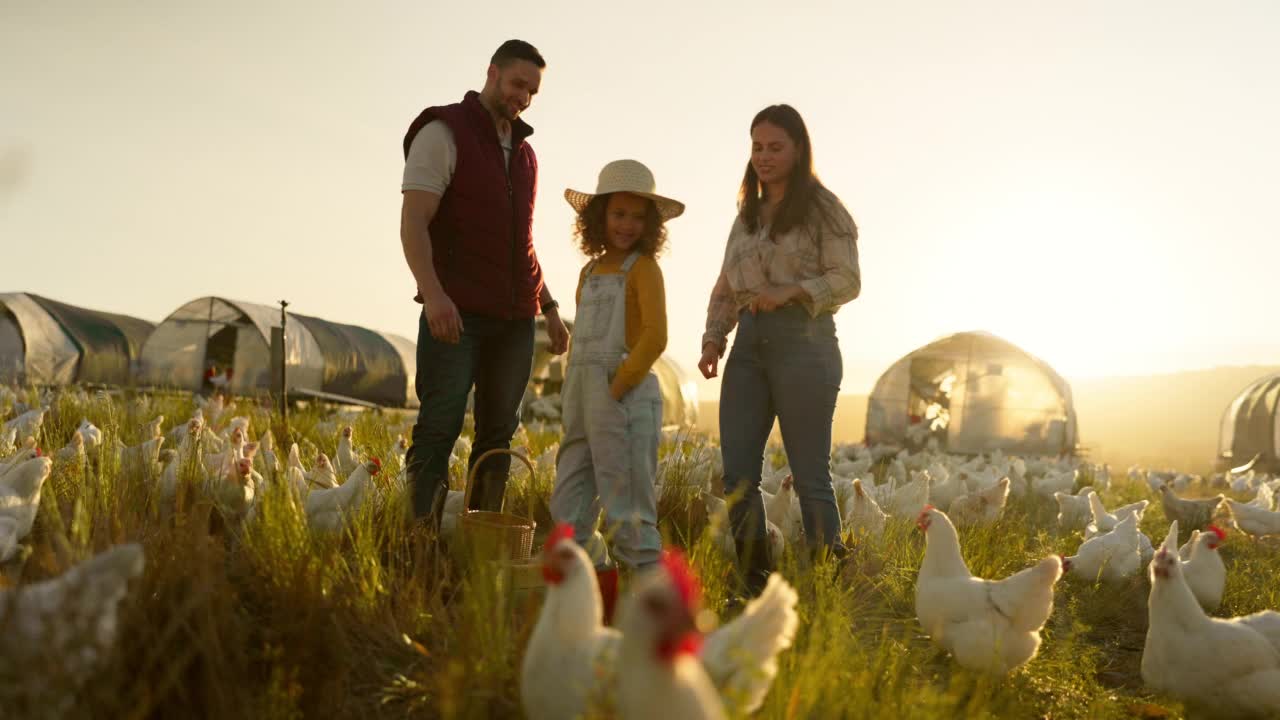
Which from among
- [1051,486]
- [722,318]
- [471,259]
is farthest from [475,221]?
[1051,486]

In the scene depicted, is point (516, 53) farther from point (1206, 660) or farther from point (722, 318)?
point (1206, 660)

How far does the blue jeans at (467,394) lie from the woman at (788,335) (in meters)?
1.04

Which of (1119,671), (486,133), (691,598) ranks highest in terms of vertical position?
(486,133)

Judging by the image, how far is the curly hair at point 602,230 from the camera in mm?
3535

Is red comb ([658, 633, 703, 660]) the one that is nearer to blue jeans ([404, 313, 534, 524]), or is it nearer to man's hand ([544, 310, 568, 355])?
blue jeans ([404, 313, 534, 524])

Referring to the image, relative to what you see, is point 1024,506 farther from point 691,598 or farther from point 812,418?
point 691,598

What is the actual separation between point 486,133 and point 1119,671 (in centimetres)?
375

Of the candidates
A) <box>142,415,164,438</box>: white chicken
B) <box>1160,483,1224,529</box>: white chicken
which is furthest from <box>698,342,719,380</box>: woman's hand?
<box>1160,483,1224,529</box>: white chicken

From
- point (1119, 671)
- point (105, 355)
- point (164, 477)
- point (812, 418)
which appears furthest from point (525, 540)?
point (105, 355)

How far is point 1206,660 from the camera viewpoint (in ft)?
9.79

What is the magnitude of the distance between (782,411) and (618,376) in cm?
94

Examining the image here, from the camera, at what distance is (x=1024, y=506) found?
8.64 meters

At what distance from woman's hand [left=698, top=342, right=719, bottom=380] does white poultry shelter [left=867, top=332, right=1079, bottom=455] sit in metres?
15.6

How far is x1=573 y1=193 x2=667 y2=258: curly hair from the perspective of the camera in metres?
3.54
